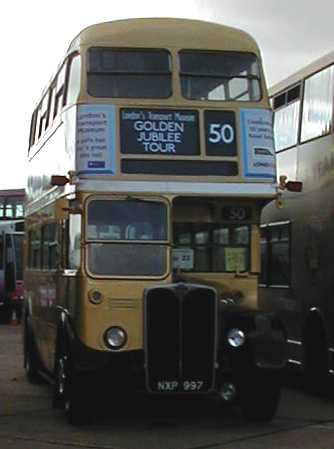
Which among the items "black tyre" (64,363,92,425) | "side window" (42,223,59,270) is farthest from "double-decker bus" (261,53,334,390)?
"black tyre" (64,363,92,425)

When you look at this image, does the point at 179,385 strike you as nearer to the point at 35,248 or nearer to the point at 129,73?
the point at 129,73

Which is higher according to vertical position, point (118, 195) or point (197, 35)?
point (197, 35)

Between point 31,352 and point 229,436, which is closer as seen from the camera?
point 229,436

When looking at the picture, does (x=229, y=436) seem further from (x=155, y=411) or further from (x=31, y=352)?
(x=31, y=352)

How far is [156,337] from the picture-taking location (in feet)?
36.9

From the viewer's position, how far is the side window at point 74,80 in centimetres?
1211

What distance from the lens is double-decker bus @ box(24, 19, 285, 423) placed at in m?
11.3

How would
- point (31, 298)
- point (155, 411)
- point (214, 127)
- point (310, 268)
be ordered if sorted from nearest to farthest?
point (214, 127) → point (155, 411) → point (310, 268) → point (31, 298)

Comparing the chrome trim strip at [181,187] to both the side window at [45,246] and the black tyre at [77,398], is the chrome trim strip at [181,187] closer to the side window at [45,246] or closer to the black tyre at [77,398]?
the black tyre at [77,398]

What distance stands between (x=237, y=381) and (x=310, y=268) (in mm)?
3706

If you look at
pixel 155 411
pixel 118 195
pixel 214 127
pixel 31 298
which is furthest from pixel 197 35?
pixel 31 298

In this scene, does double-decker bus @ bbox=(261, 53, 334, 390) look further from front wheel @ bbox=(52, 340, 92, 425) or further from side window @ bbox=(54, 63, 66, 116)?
front wheel @ bbox=(52, 340, 92, 425)

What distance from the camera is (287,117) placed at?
16.8 meters

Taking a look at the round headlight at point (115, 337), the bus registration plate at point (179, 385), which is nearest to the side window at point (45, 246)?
the round headlight at point (115, 337)
